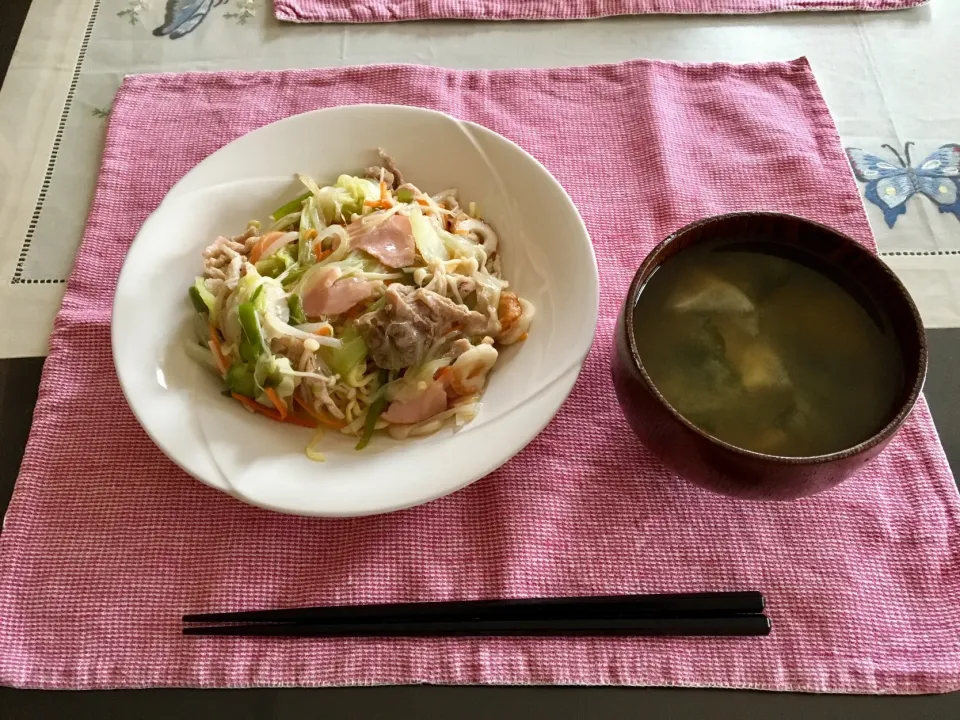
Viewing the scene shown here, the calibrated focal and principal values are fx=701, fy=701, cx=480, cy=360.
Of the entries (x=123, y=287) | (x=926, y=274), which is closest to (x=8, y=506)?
(x=123, y=287)

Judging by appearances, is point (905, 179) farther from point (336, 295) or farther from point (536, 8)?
point (336, 295)

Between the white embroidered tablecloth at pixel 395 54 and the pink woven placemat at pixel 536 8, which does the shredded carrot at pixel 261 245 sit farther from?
the pink woven placemat at pixel 536 8

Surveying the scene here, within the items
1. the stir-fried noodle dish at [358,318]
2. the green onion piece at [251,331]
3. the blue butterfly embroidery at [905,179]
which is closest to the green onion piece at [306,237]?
the stir-fried noodle dish at [358,318]

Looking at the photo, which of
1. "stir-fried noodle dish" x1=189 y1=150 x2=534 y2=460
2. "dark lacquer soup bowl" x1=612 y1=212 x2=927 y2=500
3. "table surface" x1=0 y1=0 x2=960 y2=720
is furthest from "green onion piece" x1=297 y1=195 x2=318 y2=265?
"table surface" x1=0 y1=0 x2=960 y2=720

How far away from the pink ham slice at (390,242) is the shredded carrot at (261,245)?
0.50ft

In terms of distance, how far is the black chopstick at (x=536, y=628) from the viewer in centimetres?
104

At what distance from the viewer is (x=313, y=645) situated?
1055 mm

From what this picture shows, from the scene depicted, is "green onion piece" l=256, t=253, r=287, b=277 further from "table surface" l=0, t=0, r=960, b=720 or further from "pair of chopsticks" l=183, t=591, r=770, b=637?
"table surface" l=0, t=0, r=960, b=720

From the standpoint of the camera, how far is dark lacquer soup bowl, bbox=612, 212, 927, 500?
2.96 ft

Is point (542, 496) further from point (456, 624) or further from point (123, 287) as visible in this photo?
point (123, 287)

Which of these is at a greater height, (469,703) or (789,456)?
(789,456)

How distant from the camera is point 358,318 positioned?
3.94ft

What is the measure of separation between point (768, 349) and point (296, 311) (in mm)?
773

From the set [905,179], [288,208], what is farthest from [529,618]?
[905,179]
